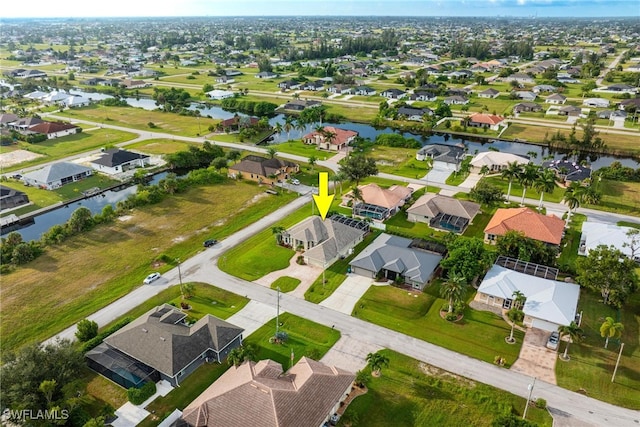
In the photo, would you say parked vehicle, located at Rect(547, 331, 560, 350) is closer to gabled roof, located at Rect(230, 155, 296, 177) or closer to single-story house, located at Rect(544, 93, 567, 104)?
gabled roof, located at Rect(230, 155, 296, 177)

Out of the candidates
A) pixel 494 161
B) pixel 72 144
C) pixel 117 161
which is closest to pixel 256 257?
pixel 117 161

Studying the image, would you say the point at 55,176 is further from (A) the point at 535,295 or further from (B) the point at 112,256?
(A) the point at 535,295

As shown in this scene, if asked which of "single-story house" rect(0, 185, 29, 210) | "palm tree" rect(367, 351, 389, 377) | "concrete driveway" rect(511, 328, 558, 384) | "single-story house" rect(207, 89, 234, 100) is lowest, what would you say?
"concrete driveway" rect(511, 328, 558, 384)

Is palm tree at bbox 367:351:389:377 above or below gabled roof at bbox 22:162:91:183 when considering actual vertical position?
below

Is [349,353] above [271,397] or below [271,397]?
below

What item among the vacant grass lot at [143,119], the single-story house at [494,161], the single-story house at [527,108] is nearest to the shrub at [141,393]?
the single-story house at [494,161]

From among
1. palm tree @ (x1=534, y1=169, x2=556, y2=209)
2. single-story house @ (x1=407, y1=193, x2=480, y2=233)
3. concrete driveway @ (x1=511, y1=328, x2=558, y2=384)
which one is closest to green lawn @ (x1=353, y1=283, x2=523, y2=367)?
concrete driveway @ (x1=511, y1=328, x2=558, y2=384)
